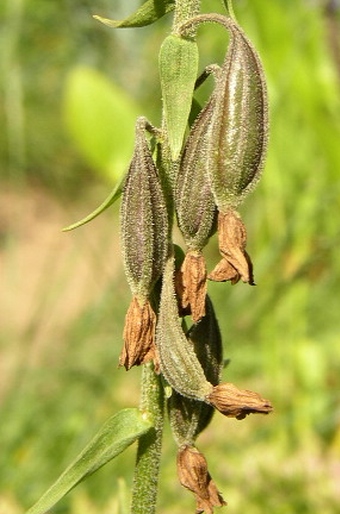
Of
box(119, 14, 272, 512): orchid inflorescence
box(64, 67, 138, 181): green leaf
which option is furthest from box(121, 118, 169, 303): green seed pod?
box(64, 67, 138, 181): green leaf

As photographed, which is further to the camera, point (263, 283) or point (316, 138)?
point (316, 138)

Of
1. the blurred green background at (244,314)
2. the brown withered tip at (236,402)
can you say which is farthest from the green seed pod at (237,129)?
the blurred green background at (244,314)

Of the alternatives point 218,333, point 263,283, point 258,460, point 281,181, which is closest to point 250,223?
point 281,181

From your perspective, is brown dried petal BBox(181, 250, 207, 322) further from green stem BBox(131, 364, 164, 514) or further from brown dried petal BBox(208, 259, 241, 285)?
green stem BBox(131, 364, 164, 514)

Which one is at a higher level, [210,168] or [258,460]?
[210,168]

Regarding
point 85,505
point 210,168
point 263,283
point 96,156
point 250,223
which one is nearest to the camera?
point 210,168

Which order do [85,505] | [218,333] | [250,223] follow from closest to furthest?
[218,333], [85,505], [250,223]

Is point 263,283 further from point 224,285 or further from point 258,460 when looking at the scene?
point 258,460

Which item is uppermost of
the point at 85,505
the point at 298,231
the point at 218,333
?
the point at 218,333
